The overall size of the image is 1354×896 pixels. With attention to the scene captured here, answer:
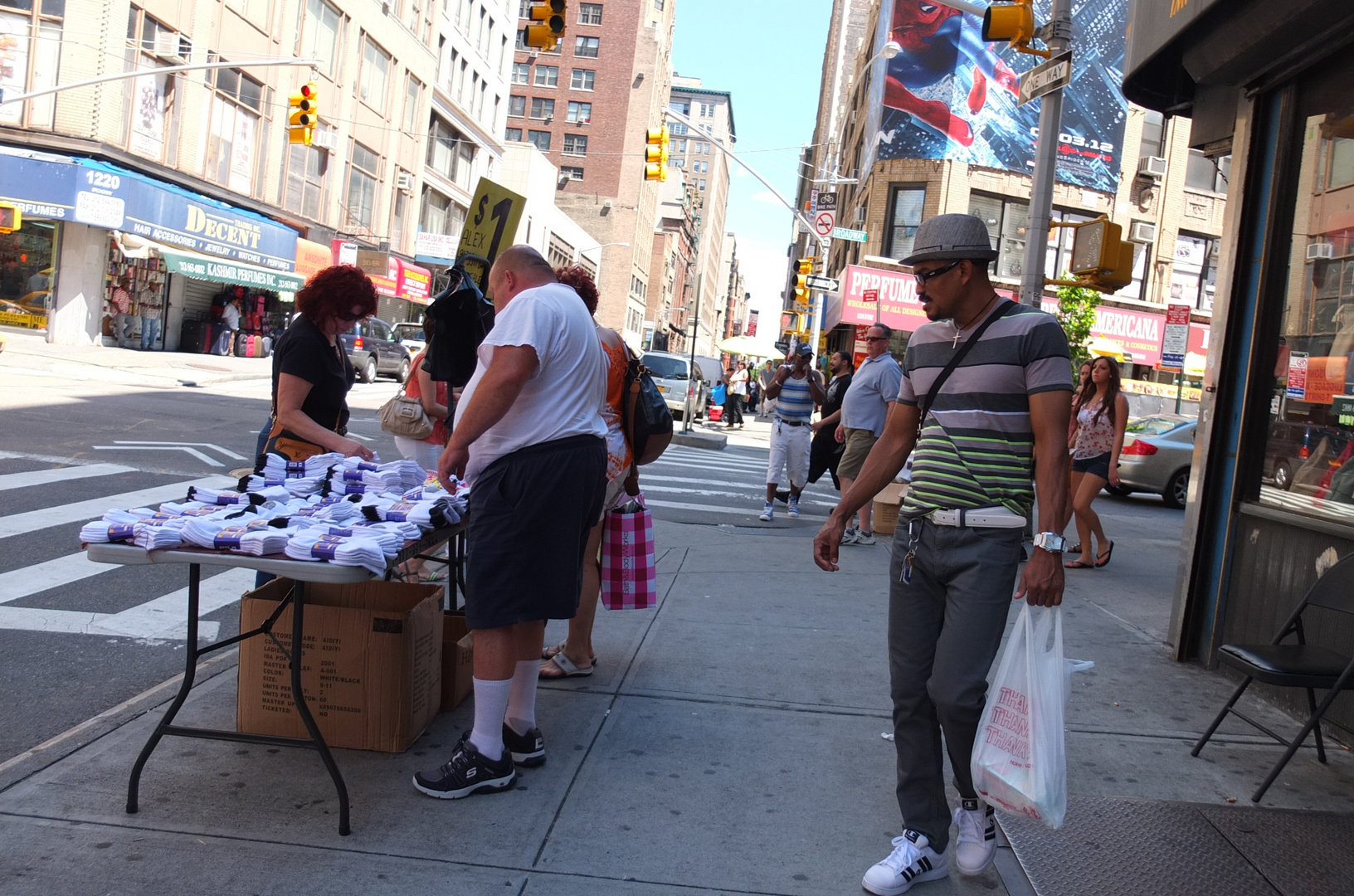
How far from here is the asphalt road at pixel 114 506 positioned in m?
4.89

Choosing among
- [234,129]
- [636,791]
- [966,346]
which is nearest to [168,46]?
[234,129]

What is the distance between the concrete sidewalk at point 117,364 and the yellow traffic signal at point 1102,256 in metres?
16.5

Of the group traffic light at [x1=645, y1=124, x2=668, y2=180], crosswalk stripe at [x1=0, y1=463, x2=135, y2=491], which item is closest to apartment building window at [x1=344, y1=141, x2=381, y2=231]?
traffic light at [x1=645, y1=124, x2=668, y2=180]

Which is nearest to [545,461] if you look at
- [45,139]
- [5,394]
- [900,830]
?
[900,830]

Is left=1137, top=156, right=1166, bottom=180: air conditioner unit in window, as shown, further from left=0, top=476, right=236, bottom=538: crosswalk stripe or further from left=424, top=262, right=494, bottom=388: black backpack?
left=424, top=262, right=494, bottom=388: black backpack

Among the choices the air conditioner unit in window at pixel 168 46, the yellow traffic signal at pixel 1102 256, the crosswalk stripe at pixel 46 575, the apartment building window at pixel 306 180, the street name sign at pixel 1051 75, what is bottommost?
the crosswalk stripe at pixel 46 575

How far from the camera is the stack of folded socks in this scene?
3.24 meters

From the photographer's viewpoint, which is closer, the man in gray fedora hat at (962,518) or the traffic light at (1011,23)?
the man in gray fedora hat at (962,518)

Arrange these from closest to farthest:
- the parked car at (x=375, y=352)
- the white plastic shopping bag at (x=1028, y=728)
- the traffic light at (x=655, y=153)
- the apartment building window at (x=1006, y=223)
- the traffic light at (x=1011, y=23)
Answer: the white plastic shopping bag at (x=1028, y=728) → the traffic light at (x=1011, y=23) → the traffic light at (x=655, y=153) → the parked car at (x=375, y=352) → the apartment building window at (x=1006, y=223)

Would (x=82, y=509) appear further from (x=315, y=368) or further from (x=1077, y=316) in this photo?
(x=1077, y=316)

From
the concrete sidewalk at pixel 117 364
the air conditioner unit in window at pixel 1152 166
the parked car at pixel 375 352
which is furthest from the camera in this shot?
the air conditioner unit in window at pixel 1152 166

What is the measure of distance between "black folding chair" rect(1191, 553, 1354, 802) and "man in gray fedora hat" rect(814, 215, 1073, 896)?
1419 millimetres

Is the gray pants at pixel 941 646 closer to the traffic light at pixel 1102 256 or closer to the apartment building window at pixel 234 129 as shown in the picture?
the traffic light at pixel 1102 256

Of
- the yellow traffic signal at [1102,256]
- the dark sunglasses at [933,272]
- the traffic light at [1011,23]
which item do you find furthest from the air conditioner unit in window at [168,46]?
the dark sunglasses at [933,272]
